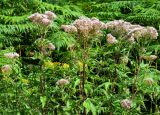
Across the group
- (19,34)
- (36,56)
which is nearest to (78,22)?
(36,56)

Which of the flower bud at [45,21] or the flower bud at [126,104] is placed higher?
the flower bud at [45,21]

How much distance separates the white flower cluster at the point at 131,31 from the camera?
2.26 m

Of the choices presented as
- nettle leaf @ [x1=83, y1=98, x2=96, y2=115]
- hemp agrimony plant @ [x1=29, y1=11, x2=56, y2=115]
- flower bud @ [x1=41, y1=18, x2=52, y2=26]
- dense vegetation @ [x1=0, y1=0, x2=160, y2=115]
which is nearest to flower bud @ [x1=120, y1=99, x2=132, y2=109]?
dense vegetation @ [x1=0, y1=0, x2=160, y2=115]

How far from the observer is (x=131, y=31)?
7.36 feet

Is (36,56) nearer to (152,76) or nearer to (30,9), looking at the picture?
(152,76)

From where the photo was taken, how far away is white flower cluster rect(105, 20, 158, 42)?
2260mm

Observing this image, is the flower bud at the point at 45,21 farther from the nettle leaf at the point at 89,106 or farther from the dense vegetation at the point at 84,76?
the nettle leaf at the point at 89,106

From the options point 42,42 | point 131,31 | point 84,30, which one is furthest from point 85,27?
point 42,42

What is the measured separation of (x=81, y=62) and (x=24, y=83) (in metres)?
0.44

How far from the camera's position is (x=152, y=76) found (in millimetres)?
2367

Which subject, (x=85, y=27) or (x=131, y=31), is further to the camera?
(x=131, y=31)

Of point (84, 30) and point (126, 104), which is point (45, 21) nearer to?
point (84, 30)

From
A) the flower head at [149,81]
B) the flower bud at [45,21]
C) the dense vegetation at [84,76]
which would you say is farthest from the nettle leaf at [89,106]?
the flower bud at [45,21]

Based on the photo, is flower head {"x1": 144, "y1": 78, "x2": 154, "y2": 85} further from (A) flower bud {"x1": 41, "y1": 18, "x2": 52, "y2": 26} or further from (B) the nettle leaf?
(A) flower bud {"x1": 41, "y1": 18, "x2": 52, "y2": 26}
